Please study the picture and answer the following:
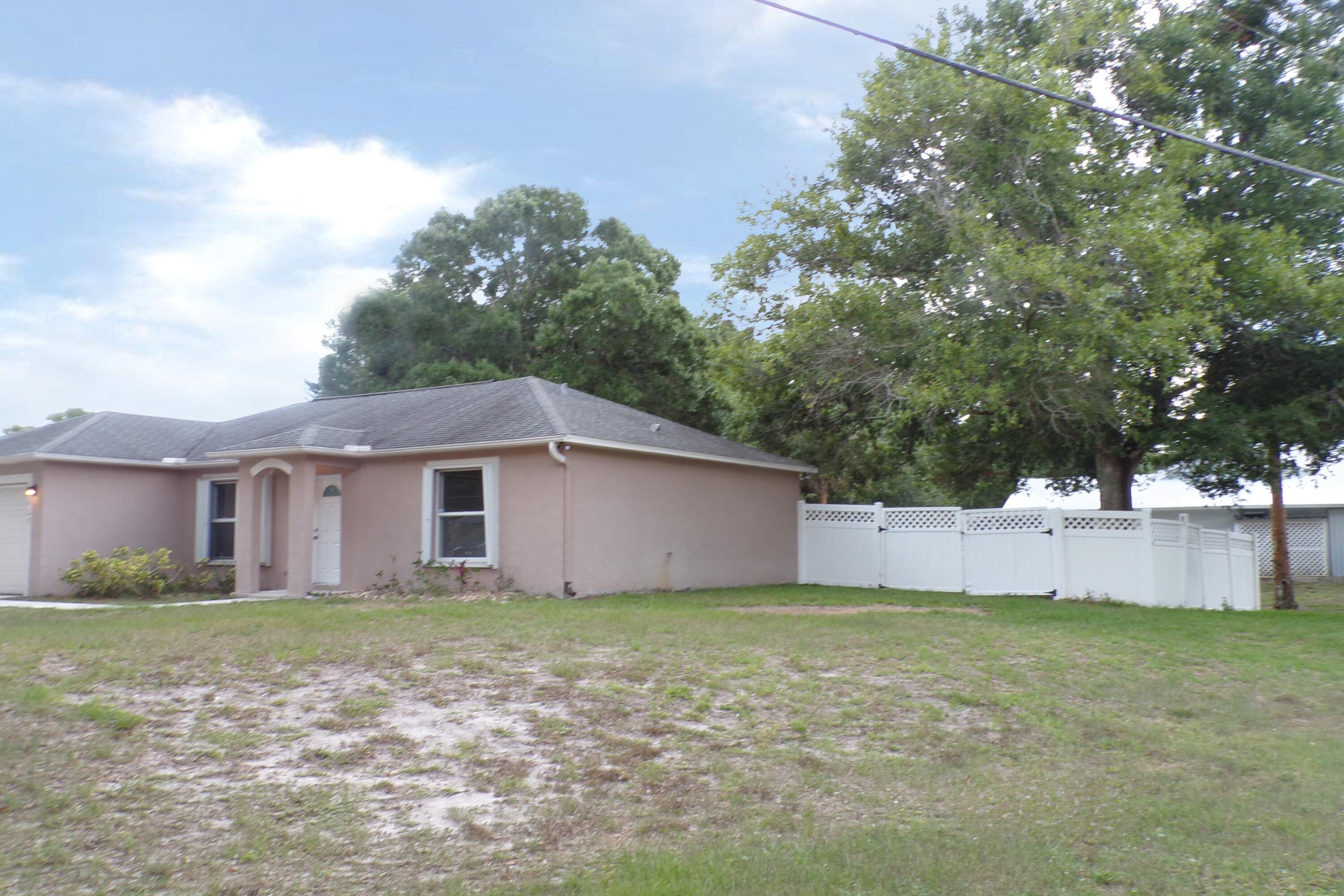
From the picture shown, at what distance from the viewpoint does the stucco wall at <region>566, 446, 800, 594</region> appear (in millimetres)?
15516

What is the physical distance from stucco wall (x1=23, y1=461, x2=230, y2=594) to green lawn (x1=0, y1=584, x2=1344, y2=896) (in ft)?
25.9

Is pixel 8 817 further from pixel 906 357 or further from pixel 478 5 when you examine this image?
pixel 906 357

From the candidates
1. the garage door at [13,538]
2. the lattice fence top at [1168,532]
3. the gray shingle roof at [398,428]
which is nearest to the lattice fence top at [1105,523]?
the lattice fence top at [1168,532]

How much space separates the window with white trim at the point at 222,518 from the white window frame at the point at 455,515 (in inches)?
195

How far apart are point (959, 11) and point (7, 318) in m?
19.7

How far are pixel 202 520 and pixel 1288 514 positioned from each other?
33.3m

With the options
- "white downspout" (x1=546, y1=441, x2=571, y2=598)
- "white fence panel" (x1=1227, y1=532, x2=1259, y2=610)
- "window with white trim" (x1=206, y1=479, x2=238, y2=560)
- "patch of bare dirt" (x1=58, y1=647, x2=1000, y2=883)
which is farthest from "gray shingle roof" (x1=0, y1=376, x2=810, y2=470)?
"white fence panel" (x1=1227, y1=532, x2=1259, y2=610)

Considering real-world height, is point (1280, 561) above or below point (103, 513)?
below

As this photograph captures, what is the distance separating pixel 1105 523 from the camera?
16.4 meters

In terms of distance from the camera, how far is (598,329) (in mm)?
30344

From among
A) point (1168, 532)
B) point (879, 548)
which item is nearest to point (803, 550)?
point (879, 548)

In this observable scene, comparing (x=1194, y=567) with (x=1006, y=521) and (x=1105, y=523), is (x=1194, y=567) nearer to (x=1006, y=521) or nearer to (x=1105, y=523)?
(x=1105, y=523)

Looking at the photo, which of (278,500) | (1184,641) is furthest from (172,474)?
(1184,641)

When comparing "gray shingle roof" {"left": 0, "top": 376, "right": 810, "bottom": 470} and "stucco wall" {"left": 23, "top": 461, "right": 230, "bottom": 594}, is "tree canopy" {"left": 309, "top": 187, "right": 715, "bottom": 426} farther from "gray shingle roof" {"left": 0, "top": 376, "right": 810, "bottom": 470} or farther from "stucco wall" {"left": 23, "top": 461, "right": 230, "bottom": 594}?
"stucco wall" {"left": 23, "top": 461, "right": 230, "bottom": 594}
